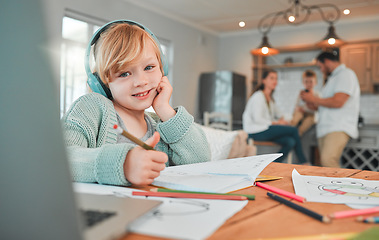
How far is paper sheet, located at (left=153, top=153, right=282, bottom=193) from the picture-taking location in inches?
20.5

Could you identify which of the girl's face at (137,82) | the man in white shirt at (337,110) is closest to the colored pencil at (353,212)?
the girl's face at (137,82)

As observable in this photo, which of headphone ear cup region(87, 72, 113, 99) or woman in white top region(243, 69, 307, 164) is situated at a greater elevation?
headphone ear cup region(87, 72, 113, 99)

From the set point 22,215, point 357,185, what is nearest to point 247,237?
point 22,215

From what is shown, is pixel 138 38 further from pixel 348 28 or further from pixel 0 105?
pixel 348 28

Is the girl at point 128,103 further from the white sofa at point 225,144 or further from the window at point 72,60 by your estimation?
the window at point 72,60

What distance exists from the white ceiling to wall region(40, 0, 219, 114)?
0.14 m

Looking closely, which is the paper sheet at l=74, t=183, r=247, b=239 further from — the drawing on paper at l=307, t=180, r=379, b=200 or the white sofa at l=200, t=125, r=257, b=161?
the white sofa at l=200, t=125, r=257, b=161

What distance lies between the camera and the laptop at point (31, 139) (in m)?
0.21

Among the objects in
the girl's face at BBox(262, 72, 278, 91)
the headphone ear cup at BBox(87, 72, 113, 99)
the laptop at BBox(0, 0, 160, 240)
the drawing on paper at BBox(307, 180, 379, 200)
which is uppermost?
the girl's face at BBox(262, 72, 278, 91)

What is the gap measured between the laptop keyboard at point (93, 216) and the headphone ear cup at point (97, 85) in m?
0.55

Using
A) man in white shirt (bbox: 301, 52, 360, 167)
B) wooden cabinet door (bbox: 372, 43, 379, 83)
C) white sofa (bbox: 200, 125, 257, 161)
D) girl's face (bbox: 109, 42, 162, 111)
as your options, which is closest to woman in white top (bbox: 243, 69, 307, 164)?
man in white shirt (bbox: 301, 52, 360, 167)

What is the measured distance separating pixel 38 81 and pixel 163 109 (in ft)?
2.19

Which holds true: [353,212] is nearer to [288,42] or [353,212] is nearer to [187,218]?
[187,218]

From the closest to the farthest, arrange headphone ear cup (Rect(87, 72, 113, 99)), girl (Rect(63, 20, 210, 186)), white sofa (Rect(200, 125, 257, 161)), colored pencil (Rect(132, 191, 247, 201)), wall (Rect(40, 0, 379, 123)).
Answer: colored pencil (Rect(132, 191, 247, 201))
girl (Rect(63, 20, 210, 186))
headphone ear cup (Rect(87, 72, 113, 99))
white sofa (Rect(200, 125, 257, 161))
wall (Rect(40, 0, 379, 123))
